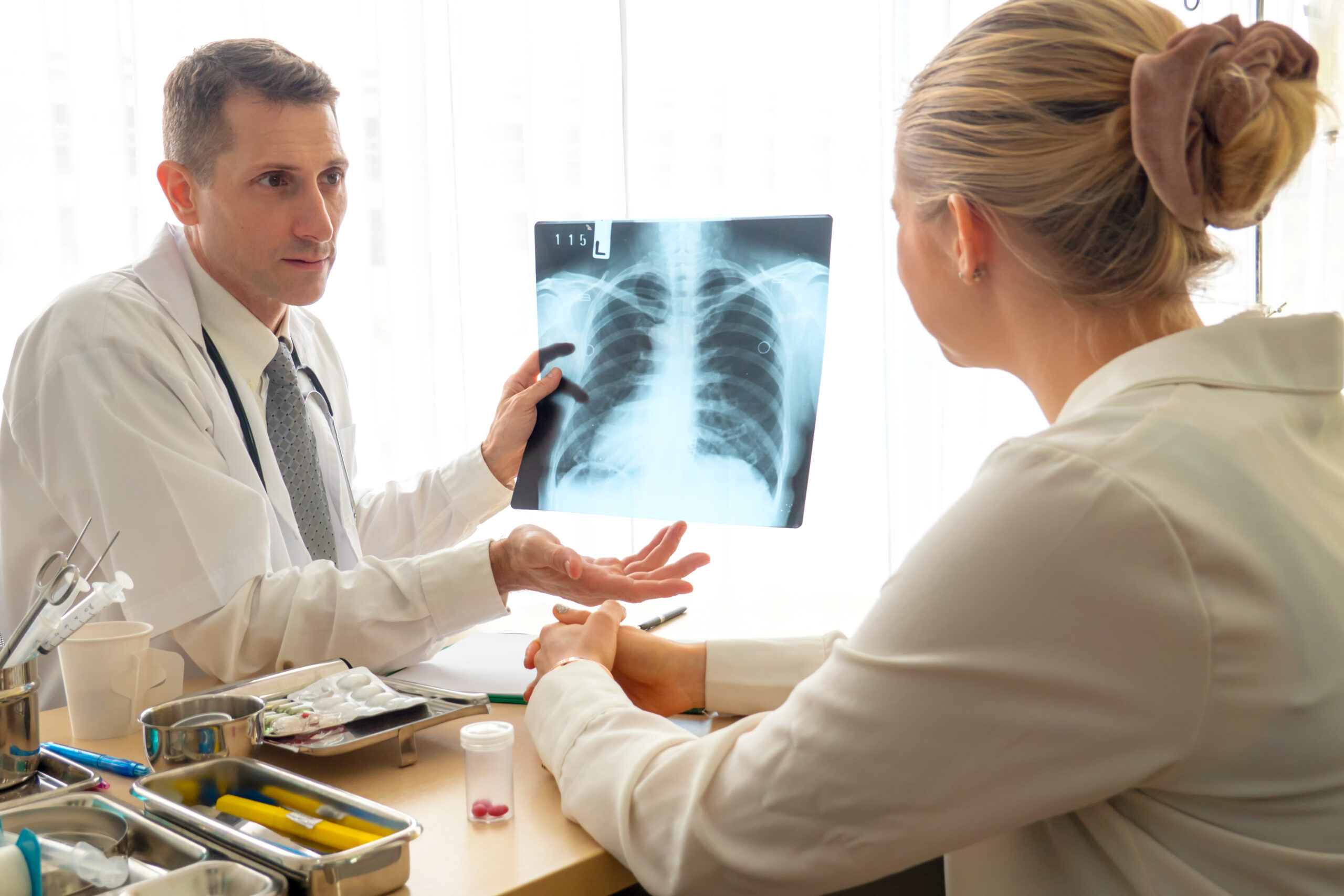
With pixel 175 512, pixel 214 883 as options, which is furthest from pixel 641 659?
pixel 175 512

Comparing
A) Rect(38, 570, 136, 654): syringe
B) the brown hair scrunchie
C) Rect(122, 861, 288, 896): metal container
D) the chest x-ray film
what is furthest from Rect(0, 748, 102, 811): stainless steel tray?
the brown hair scrunchie

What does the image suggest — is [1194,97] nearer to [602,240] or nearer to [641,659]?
[641,659]

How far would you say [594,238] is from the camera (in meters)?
1.59

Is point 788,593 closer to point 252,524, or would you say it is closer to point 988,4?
point 252,524

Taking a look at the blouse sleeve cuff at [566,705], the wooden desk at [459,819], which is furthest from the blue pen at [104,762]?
the blouse sleeve cuff at [566,705]

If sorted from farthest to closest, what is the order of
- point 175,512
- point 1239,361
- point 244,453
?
point 244,453 < point 175,512 < point 1239,361

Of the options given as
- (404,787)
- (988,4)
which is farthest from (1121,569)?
Answer: (988,4)

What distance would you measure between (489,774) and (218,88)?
1.20 metres

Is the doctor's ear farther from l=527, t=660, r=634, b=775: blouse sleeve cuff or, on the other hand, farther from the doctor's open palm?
l=527, t=660, r=634, b=775: blouse sleeve cuff

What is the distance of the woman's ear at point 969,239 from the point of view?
3.04 feet

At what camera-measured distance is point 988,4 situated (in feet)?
9.67

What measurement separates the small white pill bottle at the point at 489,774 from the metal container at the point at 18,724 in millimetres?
430

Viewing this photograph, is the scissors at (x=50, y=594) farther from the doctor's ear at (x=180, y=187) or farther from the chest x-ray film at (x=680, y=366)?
the doctor's ear at (x=180, y=187)

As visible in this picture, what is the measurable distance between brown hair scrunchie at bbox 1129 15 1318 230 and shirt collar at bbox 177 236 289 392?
4.32 feet
